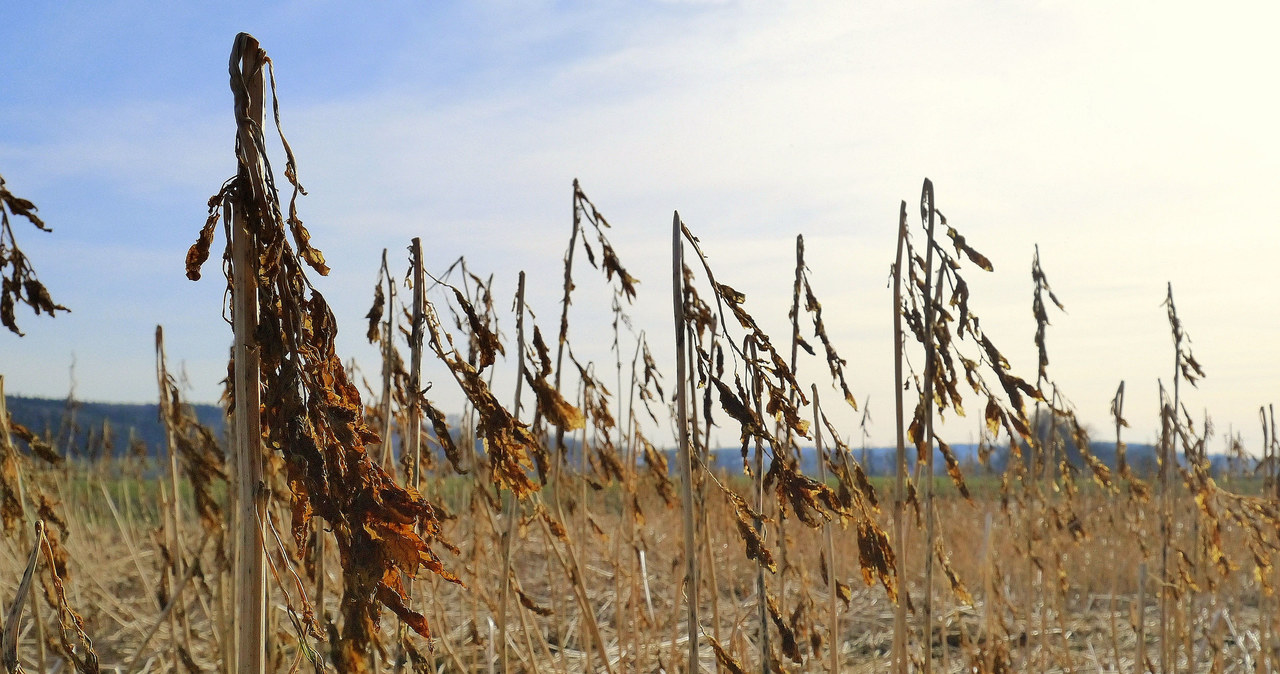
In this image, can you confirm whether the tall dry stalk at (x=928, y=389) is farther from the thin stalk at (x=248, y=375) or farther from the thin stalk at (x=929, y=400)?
the thin stalk at (x=248, y=375)

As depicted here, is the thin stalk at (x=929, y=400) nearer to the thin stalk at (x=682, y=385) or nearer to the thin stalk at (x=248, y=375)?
the thin stalk at (x=682, y=385)

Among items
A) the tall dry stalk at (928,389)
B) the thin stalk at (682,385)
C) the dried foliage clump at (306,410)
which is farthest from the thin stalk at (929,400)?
the dried foliage clump at (306,410)

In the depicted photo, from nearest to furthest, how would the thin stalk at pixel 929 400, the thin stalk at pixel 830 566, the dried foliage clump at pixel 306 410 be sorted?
the dried foliage clump at pixel 306 410, the thin stalk at pixel 929 400, the thin stalk at pixel 830 566

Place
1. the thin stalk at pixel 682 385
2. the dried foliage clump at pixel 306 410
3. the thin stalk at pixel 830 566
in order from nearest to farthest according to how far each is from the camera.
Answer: the dried foliage clump at pixel 306 410 < the thin stalk at pixel 682 385 < the thin stalk at pixel 830 566

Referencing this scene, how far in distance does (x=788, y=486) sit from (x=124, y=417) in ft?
146

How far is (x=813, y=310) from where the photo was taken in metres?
1.85

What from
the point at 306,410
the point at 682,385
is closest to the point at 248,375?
the point at 306,410

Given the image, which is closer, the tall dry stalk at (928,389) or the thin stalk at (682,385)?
the thin stalk at (682,385)

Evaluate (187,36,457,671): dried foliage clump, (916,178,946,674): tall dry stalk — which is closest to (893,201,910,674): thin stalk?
(916,178,946,674): tall dry stalk

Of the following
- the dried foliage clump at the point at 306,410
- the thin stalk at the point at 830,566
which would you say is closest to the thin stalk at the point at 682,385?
the dried foliage clump at the point at 306,410

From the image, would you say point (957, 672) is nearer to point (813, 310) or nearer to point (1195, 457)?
point (1195, 457)

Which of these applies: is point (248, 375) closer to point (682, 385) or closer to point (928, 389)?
point (682, 385)

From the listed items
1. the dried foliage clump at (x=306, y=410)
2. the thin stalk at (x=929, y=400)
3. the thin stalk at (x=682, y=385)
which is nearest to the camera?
the dried foliage clump at (x=306, y=410)

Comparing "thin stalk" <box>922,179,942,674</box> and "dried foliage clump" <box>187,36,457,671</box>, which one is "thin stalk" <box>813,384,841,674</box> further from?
"dried foliage clump" <box>187,36,457,671</box>
